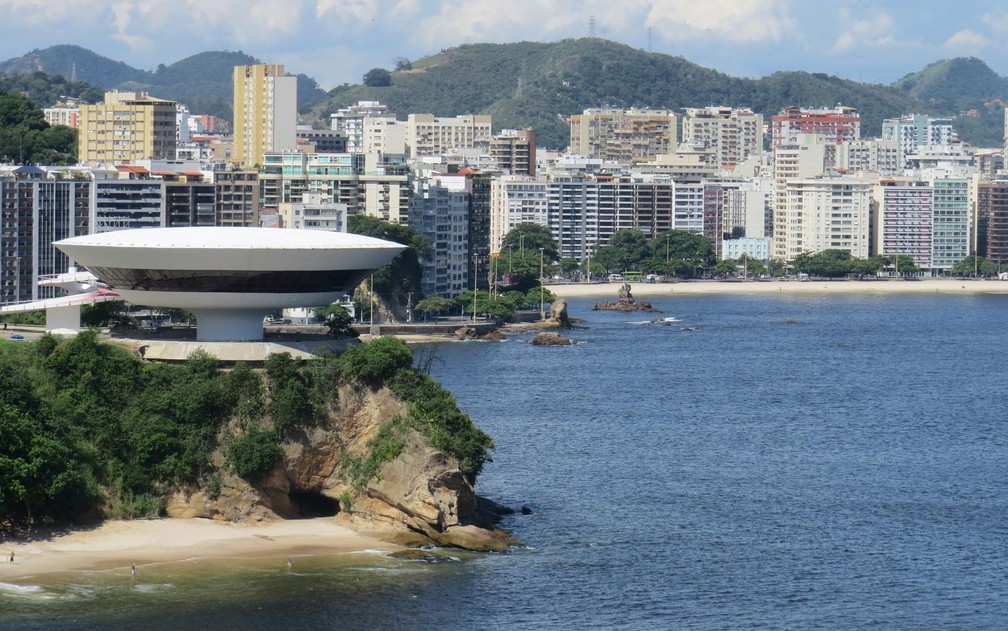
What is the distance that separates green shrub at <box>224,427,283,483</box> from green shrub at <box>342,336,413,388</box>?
3193mm

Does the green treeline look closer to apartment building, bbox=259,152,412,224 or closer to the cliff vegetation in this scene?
the cliff vegetation

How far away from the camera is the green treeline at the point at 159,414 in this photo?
50.7m

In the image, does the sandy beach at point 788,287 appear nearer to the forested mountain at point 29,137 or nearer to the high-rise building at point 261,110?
the high-rise building at point 261,110

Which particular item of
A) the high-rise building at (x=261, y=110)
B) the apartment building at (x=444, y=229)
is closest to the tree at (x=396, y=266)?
the apartment building at (x=444, y=229)

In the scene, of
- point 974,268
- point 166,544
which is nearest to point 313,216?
point 166,544

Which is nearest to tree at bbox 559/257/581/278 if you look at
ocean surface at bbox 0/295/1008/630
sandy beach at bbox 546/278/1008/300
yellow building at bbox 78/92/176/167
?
sandy beach at bbox 546/278/1008/300

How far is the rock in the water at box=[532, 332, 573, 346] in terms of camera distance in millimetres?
114500

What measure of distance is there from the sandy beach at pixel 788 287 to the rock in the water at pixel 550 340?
50.9 m

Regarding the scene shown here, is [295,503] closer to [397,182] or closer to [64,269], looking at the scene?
[64,269]

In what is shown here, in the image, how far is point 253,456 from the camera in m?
52.1

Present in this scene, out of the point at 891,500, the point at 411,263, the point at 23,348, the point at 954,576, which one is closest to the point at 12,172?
the point at 411,263

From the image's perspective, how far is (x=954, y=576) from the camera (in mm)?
50594

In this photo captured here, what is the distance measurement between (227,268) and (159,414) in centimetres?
458

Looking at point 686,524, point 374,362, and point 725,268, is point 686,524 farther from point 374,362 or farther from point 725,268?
point 725,268
